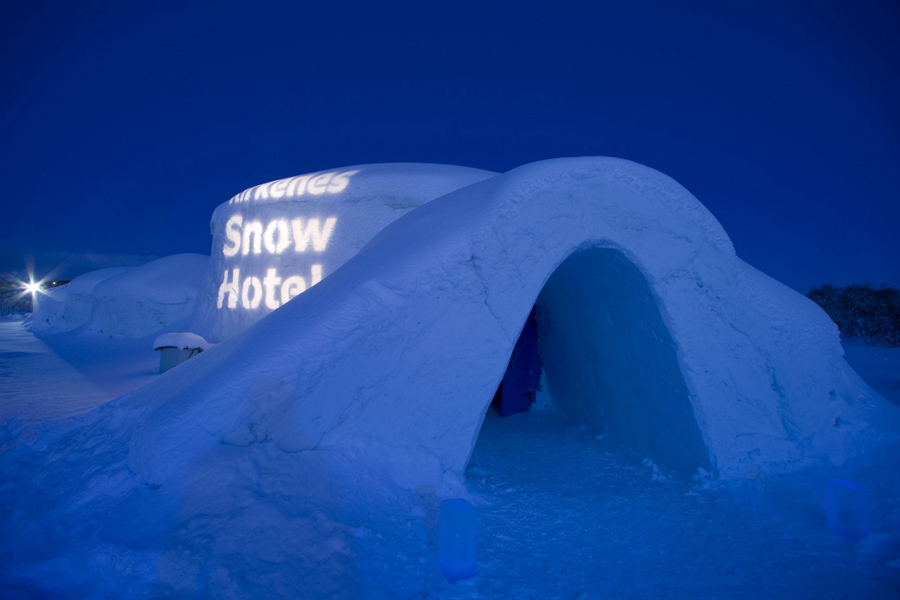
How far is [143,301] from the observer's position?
1495 centimetres

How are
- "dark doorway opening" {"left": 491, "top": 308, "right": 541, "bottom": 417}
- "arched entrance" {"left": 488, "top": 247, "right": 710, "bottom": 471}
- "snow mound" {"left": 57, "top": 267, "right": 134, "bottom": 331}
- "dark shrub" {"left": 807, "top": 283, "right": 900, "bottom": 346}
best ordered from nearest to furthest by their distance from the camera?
"arched entrance" {"left": 488, "top": 247, "right": 710, "bottom": 471} < "dark doorway opening" {"left": 491, "top": 308, "right": 541, "bottom": 417} < "dark shrub" {"left": 807, "top": 283, "right": 900, "bottom": 346} < "snow mound" {"left": 57, "top": 267, "right": 134, "bottom": 331}

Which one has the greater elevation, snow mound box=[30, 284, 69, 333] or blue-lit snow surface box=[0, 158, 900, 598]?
snow mound box=[30, 284, 69, 333]

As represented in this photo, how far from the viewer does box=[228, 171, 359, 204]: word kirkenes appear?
841 cm

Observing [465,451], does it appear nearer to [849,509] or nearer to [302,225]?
[849,509]

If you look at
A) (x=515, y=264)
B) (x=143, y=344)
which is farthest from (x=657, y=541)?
(x=143, y=344)

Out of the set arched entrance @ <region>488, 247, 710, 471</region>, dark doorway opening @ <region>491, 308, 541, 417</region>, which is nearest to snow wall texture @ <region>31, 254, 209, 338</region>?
dark doorway opening @ <region>491, 308, 541, 417</region>

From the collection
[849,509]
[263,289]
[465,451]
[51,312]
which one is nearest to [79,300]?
[51,312]

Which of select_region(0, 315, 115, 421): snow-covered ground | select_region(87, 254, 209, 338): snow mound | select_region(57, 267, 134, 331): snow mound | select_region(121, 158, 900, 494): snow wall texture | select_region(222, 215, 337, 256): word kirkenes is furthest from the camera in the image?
select_region(57, 267, 134, 331): snow mound

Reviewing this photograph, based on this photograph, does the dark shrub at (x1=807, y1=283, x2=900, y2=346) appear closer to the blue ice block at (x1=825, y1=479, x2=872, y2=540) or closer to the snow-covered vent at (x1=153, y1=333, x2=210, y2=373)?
the blue ice block at (x1=825, y1=479, x2=872, y2=540)

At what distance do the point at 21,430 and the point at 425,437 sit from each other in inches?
176

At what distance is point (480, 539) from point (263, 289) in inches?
286

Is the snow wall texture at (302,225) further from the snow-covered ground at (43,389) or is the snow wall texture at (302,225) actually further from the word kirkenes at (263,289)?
the snow-covered ground at (43,389)

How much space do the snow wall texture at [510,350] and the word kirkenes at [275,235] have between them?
3.77 metres

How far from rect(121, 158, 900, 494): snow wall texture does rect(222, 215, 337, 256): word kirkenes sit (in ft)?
12.4
